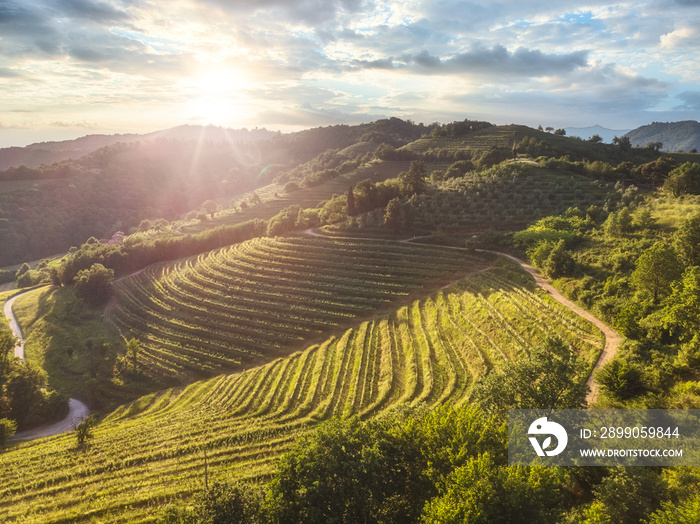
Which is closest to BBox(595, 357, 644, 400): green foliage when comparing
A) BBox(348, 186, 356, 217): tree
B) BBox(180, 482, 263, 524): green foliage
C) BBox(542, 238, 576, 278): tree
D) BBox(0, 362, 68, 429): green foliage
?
BBox(542, 238, 576, 278): tree

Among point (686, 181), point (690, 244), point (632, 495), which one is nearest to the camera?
point (632, 495)

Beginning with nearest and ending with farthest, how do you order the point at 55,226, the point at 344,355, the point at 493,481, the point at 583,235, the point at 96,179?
the point at 493,481, the point at 344,355, the point at 583,235, the point at 55,226, the point at 96,179

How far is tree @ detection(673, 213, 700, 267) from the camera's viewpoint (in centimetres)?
3170

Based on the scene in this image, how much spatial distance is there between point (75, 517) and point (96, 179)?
218570 mm

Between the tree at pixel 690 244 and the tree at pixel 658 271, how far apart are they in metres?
4.19

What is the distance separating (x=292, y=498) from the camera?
1877cm

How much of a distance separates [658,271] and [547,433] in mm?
21620

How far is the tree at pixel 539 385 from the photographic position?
2016 cm

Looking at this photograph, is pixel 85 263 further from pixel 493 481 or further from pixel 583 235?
pixel 583 235

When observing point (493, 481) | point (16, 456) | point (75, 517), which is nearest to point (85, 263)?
point (16, 456)

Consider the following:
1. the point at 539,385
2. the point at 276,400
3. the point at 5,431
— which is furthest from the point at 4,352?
the point at 539,385

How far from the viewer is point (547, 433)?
18.9 meters

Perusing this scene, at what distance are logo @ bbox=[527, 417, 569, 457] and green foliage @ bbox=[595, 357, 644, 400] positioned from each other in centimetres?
676

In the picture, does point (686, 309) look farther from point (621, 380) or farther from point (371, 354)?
point (371, 354)
